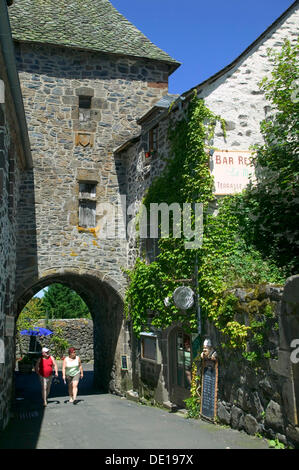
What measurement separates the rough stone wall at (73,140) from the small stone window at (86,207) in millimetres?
148

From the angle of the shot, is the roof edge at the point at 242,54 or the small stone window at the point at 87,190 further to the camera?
the small stone window at the point at 87,190

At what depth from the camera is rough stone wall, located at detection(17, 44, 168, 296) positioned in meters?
12.5

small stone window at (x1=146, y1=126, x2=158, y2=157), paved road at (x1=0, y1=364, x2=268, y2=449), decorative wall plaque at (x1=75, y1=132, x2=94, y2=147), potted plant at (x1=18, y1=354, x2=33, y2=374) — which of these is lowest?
potted plant at (x1=18, y1=354, x2=33, y2=374)

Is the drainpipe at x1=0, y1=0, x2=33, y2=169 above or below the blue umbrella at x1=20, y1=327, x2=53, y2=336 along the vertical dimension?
above

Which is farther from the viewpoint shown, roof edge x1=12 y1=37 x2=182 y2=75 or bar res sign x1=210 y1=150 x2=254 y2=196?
roof edge x1=12 y1=37 x2=182 y2=75

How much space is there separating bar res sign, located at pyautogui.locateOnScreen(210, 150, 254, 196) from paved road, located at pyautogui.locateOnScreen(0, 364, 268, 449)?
166 inches

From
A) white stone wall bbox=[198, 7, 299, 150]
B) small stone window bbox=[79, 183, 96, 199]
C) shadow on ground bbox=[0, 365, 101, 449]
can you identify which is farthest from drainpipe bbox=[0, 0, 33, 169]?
shadow on ground bbox=[0, 365, 101, 449]

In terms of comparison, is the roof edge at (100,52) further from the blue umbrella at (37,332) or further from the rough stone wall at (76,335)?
the rough stone wall at (76,335)

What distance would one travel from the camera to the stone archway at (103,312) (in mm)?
12695

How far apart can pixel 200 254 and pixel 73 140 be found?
550 centimetres

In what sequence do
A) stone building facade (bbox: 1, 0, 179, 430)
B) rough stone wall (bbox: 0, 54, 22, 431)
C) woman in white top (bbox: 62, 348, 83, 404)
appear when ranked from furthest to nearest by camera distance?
stone building facade (bbox: 1, 0, 179, 430) < woman in white top (bbox: 62, 348, 83, 404) < rough stone wall (bbox: 0, 54, 22, 431)

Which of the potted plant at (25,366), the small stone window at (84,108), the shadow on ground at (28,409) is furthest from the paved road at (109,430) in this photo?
the potted plant at (25,366)

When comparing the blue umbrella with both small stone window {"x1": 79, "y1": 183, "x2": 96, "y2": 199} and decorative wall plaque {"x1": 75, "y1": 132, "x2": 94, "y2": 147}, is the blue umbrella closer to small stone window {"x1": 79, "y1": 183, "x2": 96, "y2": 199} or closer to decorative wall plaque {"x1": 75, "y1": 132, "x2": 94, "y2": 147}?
small stone window {"x1": 79, "y1": 183, "x2": 96, "y2": 199}
